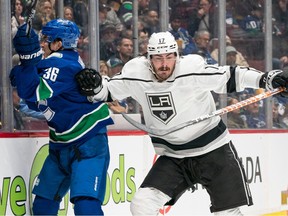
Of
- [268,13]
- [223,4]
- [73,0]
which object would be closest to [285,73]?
[73,0]

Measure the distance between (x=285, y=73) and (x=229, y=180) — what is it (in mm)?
592

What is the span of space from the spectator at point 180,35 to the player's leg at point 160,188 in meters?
1.64

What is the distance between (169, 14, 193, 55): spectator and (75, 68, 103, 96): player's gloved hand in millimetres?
1790

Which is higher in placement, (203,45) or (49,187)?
(203,45)

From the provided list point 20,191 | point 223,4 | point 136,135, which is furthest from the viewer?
point 223,4

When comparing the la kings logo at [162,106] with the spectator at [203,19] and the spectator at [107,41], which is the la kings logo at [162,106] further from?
the spectator at [203,19]

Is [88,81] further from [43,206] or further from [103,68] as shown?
[103,68]

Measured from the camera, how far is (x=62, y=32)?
4648 millimetres

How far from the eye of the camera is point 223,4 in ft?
22.3

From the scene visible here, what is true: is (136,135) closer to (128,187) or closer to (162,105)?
(128,187)

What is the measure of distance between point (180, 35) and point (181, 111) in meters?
1.73

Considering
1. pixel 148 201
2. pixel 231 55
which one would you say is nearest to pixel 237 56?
pixel 231 55

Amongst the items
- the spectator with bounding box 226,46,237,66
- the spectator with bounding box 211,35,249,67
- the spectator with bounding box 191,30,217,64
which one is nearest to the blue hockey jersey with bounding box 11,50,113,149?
the spectator with bounding box 191,30,217,64

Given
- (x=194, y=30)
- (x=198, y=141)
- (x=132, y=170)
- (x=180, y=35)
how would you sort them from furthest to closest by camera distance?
(x=194, y=30) → (x=180, y=35) → (x=132, y=170) → (x=198, y=141)
